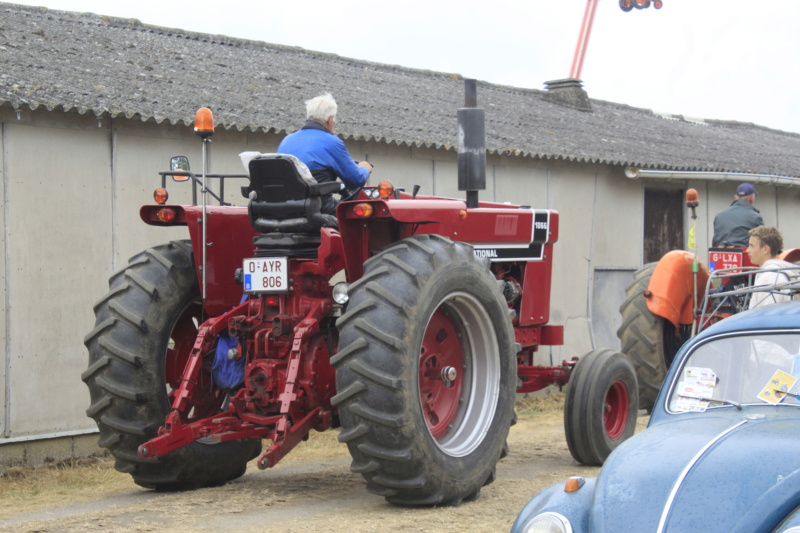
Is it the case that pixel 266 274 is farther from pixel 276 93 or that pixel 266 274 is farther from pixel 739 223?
pixel 276 93

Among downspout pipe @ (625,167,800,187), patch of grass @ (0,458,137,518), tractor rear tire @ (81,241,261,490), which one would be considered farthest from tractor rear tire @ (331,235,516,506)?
downspout pipe @ (625,167,800,187)

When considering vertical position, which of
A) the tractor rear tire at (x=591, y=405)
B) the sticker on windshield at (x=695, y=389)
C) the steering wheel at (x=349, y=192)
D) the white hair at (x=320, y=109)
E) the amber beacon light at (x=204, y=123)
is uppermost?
the white hair at (x=320, y=109)

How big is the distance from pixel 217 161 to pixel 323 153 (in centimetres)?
330

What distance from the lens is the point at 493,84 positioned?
Result: 17859 mm

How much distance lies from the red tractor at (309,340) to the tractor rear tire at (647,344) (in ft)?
10.2

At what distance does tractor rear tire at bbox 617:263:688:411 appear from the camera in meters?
9.77

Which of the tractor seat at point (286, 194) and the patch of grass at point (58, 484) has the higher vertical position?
the tractor seat at point (286, 194)


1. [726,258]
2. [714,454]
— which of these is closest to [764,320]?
[714,454]

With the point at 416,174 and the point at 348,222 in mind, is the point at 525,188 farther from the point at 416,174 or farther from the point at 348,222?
the point at 348,222

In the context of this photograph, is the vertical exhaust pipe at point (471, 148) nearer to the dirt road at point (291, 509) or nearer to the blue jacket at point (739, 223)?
the dirt road at point (291, 509)

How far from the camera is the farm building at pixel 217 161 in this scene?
8.55 metres

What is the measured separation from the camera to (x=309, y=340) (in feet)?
21.4

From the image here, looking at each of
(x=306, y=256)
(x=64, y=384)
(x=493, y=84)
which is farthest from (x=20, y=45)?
(x=493, y=84)

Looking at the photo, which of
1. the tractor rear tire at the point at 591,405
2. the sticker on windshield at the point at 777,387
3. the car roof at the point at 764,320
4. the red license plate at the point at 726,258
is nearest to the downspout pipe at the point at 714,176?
the red license plate at the point at 726,258
